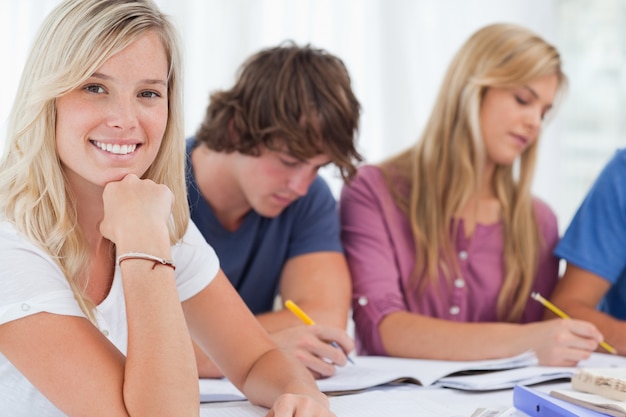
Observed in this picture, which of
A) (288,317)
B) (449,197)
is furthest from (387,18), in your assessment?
(288,317)

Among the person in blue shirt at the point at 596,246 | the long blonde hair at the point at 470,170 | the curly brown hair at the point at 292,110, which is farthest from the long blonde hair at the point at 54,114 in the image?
the person in blue shirt at the point at 596,246

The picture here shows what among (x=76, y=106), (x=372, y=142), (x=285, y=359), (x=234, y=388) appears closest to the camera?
(x=76, y=106)

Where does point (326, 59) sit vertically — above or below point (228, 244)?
above

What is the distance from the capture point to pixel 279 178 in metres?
1.71

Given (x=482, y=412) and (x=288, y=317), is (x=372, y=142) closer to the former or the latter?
(x=288, y=317)

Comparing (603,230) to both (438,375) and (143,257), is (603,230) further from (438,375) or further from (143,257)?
(143,257)

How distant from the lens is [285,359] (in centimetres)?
124

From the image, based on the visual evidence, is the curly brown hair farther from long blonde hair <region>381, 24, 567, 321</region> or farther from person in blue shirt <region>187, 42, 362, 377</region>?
long blonde hair <region>381, 24, 567, 321</region>

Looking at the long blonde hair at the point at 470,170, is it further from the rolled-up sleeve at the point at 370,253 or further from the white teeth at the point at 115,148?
the white teeth at the point at 115,148

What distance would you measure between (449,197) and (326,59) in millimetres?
453

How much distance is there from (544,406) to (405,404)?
194 mm

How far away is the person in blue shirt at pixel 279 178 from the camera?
1679mm

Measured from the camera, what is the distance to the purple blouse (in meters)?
1.88

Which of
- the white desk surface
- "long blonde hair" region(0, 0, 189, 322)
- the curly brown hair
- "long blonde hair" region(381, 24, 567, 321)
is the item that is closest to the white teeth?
"long blonde hair" region(0, 0, 189, 322)
